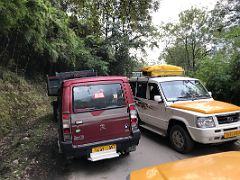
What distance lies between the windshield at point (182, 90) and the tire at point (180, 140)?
970 mm

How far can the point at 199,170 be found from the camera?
7.91 ft

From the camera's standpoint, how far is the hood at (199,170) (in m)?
2.25

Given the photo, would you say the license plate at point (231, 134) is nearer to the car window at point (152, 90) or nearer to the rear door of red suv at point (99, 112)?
the rear door of red suv at point (99, 112)

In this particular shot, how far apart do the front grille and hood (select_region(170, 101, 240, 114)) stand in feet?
0.39

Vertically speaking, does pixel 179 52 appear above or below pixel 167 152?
above

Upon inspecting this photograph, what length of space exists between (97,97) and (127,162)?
5.67 feet

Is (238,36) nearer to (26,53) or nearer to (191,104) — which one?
(191,104)

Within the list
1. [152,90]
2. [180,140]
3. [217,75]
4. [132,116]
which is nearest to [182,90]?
[152,90]

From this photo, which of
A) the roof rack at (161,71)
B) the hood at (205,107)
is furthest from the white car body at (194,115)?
the roof rack at (161,71)

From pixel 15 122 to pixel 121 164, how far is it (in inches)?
214

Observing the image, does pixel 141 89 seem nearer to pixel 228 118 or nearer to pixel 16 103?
pixel 228 118

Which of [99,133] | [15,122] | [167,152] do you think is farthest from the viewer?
[15,122]

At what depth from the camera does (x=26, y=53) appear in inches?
548

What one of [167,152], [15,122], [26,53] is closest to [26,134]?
[15,122]
